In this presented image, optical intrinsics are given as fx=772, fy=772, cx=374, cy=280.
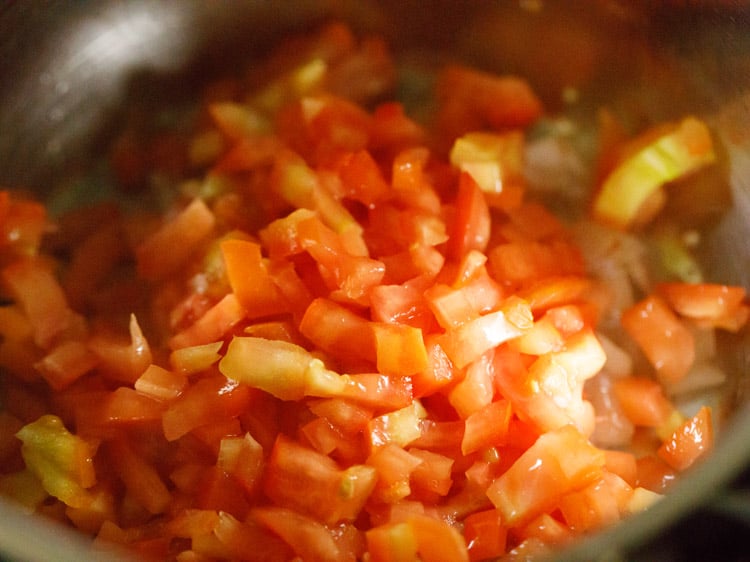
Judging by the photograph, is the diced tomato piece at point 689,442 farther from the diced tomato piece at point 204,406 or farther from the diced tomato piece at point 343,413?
the diced tomato piece at point 204,406

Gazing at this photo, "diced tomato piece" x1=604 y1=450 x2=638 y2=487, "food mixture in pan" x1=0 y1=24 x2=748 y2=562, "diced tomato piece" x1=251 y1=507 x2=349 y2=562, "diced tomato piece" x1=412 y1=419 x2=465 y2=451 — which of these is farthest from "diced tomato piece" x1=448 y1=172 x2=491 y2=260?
"diced tomato piece" x1=251 y1=507 x2=349 y2=562

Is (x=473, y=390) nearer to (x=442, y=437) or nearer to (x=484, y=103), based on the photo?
(x=442, y=437)

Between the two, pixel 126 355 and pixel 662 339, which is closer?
pixel 126 355

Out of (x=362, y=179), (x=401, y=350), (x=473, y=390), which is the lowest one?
(x=473, y=390)

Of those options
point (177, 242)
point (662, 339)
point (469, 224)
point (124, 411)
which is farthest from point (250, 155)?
point (662, 339)

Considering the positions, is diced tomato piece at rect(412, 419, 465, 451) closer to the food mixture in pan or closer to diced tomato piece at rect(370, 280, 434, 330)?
the food mixture in pan

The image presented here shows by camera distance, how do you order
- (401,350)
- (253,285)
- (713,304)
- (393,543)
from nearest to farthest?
(393,543)
(401,350)
(253,285)
(713,304)

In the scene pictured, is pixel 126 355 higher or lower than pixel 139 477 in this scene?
higher
